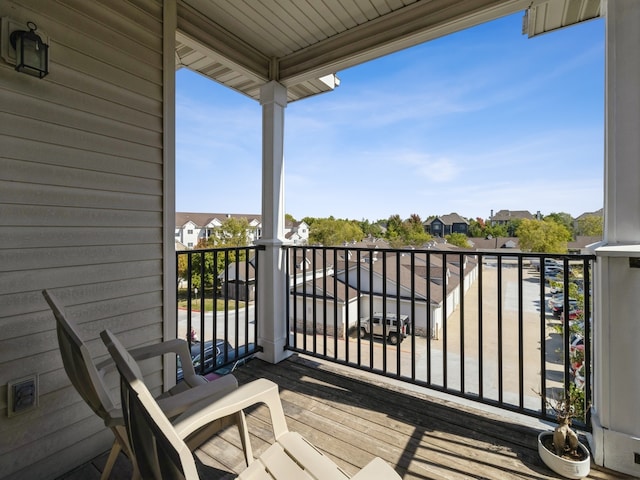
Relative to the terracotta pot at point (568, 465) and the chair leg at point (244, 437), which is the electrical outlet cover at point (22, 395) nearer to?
the chair leg at point (244, 437)

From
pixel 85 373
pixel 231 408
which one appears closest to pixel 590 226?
pixel 231 408

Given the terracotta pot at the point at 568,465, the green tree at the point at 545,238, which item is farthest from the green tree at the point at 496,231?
the terracotta pot at the point at 568,465

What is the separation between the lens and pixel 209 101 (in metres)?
6.66

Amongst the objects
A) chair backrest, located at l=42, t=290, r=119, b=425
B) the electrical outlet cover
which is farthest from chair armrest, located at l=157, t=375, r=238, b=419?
the electrical outlet cover

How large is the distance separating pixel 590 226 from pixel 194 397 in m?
2.26

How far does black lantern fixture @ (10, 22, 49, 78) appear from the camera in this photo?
1.32 meters

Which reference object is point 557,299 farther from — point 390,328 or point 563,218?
point 390,328

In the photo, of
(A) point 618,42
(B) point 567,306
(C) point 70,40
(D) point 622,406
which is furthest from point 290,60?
(D) point 622,406

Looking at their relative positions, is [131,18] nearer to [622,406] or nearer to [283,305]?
[283,305]

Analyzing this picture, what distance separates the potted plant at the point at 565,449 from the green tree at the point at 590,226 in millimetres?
907

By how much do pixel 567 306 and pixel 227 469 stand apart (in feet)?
6.59

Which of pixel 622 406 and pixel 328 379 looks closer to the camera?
pixel 622 406

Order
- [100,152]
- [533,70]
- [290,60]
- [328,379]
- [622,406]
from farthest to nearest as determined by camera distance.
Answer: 1. [533,70]
2. [290,60]
3. [328,379]
4. [100,152]
5. [622,406]

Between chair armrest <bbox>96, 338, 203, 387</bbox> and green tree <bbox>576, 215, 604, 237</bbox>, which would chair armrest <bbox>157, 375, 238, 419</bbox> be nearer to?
chair armrest <bbox>96, 338, 203, 387</bbox>
